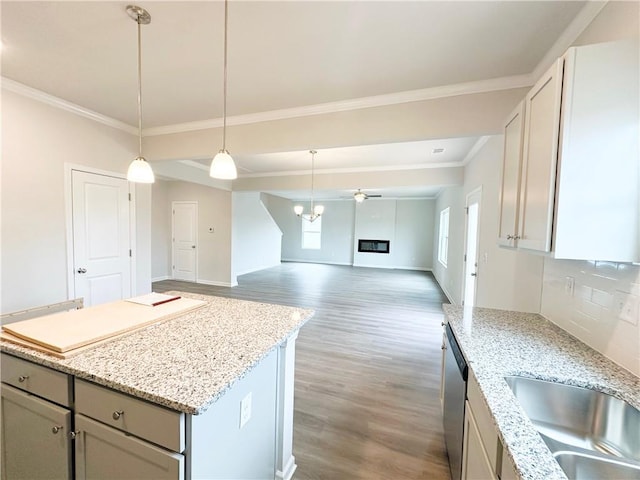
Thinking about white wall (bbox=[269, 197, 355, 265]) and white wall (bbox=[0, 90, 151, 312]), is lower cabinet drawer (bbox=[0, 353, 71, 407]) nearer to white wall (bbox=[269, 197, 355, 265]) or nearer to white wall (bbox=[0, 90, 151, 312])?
white wall (bbox=[0, 90, 151, 312])

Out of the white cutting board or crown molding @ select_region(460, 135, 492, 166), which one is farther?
crown molding @ select_region(460, 135, 492, 166)

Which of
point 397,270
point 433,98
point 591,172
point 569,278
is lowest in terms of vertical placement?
point 397,270

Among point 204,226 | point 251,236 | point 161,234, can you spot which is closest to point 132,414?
point 204,226

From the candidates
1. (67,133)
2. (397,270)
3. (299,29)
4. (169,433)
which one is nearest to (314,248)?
(397,270)

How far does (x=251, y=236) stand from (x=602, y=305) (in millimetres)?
7733

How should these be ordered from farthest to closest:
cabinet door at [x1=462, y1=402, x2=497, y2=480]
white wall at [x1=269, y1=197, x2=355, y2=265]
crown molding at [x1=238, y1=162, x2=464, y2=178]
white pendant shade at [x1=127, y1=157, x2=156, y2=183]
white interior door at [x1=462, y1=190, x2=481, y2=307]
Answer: white wall at [x1=269, y1=197, x2=355, y2=265] < crown molding at [x1=238, y1=162, x2=464, y2=178] < white interior door at [x1=462, y1=190, x2=481, y2=307] < white pendant shade at [x1=127, y1=157, x2=156, y2=183] < cabinet door at [x1=462, y1=402, x2=497, y2=480]

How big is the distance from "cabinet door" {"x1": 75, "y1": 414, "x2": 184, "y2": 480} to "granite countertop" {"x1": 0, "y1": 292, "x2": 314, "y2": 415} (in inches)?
8.2

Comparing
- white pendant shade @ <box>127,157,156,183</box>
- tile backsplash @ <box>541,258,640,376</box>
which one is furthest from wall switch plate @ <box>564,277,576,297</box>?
white pendant shade @ <box>127,157,156,183</box>

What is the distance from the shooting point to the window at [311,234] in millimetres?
11171

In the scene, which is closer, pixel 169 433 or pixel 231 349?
pixel 169 433

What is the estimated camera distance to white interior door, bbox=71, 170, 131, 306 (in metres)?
3.10

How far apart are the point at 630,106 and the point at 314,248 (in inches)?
406

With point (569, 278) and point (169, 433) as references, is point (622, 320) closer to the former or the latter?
point (569, 278)

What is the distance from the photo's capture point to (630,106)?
1.12m
